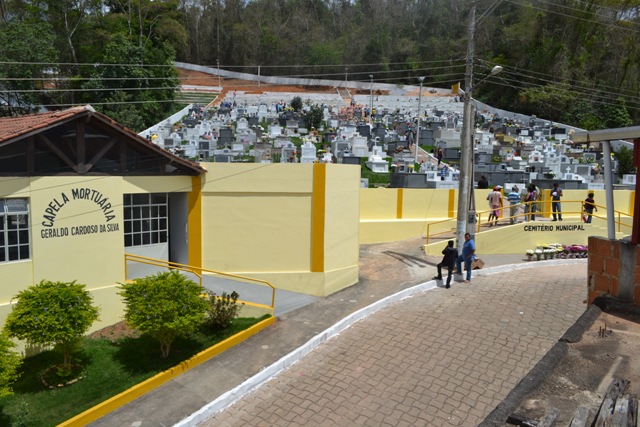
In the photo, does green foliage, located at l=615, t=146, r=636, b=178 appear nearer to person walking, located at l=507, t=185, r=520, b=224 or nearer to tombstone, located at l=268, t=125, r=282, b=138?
person walking, located at l=507, t=185, r=520, b=224

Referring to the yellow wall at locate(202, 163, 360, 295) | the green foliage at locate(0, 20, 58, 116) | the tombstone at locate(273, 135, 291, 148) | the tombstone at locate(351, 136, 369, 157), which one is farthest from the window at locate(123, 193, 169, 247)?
the green foliage at locate(0, 20, 58, 116)

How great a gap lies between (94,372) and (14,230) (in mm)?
3149

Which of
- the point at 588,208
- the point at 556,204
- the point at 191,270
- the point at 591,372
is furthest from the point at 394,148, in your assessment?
the point at 591,372

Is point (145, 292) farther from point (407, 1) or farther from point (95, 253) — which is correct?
point (407, 1)

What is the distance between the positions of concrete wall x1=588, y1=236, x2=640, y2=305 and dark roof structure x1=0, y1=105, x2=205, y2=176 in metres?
9.09

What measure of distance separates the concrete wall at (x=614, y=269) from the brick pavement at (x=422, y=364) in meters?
2.69

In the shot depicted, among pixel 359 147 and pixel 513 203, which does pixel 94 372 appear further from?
pixel 359 147

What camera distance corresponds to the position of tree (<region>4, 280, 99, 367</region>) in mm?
8445

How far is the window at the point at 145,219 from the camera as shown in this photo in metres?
12.0

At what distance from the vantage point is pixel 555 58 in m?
49.9

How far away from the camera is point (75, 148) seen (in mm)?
10469

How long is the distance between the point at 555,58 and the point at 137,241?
49.6 m

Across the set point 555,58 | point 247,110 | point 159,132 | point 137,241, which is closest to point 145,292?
point 137,241

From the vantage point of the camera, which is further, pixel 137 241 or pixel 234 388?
pixel 137 241
